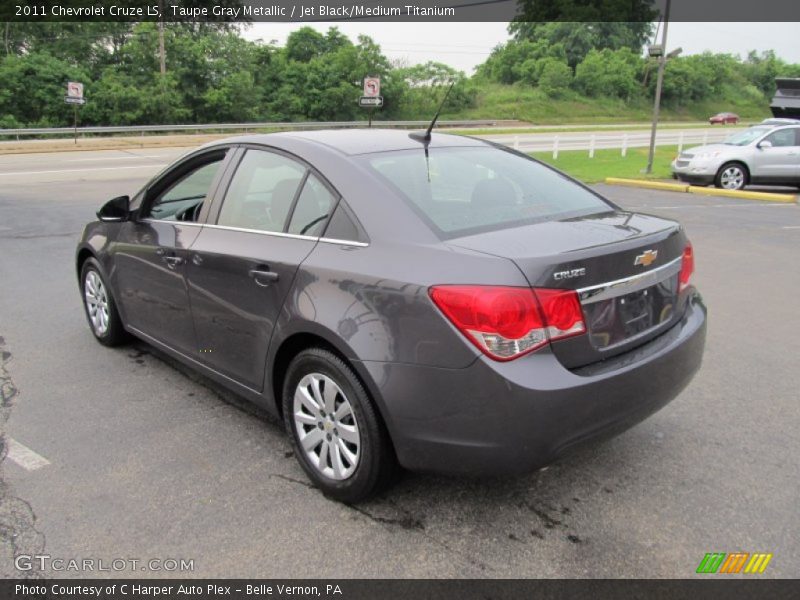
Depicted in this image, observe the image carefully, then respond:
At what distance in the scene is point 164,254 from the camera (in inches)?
158

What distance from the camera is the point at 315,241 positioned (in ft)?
10.3

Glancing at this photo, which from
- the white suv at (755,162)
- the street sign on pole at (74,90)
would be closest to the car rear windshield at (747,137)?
the white suv at (755,162)

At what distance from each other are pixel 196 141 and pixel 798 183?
24.2 metres

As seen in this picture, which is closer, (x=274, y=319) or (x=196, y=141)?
(x=274, y=319)

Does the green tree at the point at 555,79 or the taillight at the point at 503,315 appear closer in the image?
the taillight at the point at 503,315

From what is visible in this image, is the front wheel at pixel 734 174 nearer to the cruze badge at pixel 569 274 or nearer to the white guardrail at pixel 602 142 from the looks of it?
the white guardrail at pixel 602 142

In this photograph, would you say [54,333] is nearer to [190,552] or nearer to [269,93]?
[190,552]

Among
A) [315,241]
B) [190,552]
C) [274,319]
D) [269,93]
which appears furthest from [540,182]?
[269,93]

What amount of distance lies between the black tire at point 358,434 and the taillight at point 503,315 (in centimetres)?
56

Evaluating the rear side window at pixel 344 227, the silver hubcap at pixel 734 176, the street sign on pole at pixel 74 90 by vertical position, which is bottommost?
the silver hubcap at pixel 734 176

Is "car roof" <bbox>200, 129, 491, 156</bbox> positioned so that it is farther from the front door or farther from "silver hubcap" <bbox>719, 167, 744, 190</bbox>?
"silver hubcap" <bbox>719, 167, 744, 190</bbox>

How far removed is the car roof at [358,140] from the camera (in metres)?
3.47
